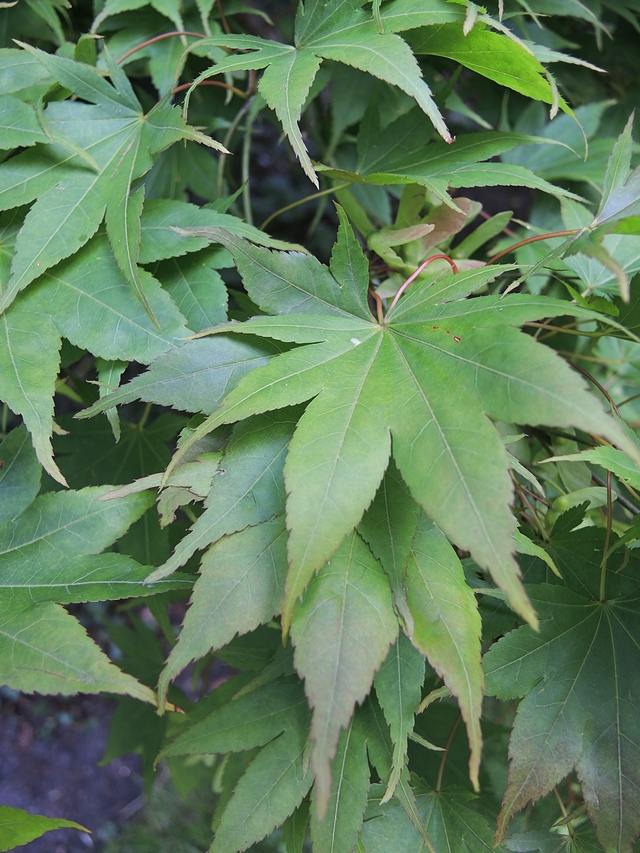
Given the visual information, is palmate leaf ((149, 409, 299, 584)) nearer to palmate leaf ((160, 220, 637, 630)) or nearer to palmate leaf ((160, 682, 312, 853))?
palmate leaf ((160, 220, 637, 630))

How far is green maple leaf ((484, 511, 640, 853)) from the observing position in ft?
1.72

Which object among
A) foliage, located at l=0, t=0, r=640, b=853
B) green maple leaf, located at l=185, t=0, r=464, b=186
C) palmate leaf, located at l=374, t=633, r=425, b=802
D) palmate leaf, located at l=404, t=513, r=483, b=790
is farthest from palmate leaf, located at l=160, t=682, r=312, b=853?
green maple leaf, located at l=185, t=0, r=464, b=186

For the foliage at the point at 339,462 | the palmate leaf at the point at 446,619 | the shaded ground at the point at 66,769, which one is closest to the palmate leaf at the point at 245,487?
the foliage at the point at 339,462

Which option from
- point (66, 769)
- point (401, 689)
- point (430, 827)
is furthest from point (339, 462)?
point (66, 769)

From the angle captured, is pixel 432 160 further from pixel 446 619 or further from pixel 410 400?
pixel 446 619

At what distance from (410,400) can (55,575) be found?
374mm

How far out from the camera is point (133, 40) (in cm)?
86

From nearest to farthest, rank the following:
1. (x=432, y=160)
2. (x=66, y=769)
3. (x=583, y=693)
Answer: (x=583, y=693)
(x=432, y=160)
(x=66, y=769)

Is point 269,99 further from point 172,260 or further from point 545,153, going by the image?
point 545,153

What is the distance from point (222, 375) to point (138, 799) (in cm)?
226

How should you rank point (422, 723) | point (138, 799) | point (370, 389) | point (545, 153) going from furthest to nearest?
point (138, 799)
point (545, 153)
point (422, 723)
point (370, 389)

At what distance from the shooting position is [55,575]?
0.57m

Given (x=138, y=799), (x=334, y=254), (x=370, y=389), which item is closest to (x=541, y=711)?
(x=370, y=389)

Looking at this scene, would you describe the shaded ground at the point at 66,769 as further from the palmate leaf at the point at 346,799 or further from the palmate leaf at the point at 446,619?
the palmate leaf at the point at 446,619
